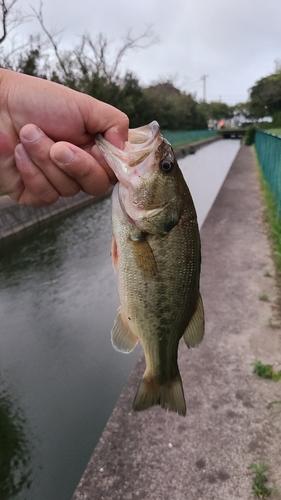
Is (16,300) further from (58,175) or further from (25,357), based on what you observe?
(58,175)

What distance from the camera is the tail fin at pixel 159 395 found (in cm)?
188

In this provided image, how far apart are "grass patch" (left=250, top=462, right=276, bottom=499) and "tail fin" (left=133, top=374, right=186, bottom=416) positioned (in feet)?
3.75

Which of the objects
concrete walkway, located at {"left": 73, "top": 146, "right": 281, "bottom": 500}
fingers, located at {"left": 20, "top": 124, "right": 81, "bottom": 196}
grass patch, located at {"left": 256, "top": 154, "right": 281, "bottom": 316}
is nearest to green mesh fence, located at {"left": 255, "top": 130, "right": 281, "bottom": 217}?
grass patch, located at {"left": 256, "top": 154, "right": 281, "bottom": 316}

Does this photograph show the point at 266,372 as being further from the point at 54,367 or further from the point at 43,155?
the point at 43,155

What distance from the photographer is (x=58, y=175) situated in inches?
76.9

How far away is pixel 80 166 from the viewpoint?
6.04 feet

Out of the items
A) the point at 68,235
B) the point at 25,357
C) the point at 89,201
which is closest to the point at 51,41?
the point at 89,201

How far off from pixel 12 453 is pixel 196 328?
2.70m

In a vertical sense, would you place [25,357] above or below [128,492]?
below

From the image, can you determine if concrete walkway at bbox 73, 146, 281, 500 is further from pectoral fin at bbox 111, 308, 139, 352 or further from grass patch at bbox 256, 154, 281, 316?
pectoral fin at bbox 111, 308, 139, 352

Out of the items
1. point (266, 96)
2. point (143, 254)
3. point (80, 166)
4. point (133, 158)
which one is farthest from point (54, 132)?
point (266, 96)

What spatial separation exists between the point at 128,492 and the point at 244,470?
0.75 meters

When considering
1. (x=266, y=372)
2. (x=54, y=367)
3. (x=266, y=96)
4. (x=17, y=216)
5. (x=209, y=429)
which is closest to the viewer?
(x=209, y=429)

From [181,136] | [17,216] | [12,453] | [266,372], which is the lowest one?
[181,136]
